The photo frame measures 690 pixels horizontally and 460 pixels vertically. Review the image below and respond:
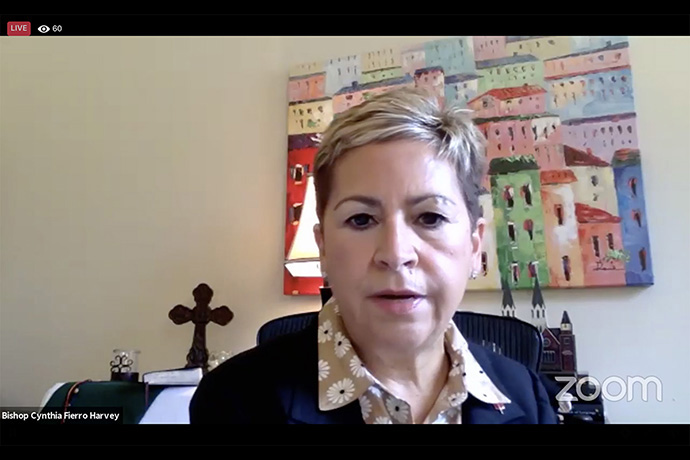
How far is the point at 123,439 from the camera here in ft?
1.66

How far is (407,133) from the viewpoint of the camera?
493 millimetres

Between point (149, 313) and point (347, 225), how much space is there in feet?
1.24

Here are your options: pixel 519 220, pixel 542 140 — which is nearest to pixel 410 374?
pixel 519 220

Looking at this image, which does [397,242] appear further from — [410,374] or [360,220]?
[410,374]

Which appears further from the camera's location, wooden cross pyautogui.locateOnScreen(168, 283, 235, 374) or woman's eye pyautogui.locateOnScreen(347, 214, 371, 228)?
wooden cross pyautogui.locateOnScreen(168, 283, 235, 374)

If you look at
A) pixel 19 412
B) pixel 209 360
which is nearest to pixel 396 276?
pixel 209 360

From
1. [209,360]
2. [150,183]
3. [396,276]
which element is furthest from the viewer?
[150,183]

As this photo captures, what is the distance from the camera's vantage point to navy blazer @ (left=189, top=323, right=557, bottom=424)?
49cm

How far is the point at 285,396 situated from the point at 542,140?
25.6 inches
